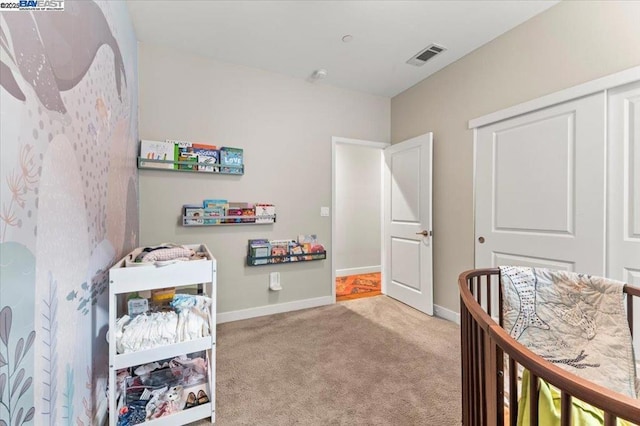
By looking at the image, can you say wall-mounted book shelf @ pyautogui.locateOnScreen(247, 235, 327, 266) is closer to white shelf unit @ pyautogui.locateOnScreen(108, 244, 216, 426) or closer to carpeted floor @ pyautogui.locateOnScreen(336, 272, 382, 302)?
carpeted floor @ pyautogui.locateOnScreen(336, 272, 382, 302)

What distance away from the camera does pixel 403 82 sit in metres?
3.08

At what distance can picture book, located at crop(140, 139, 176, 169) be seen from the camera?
2273 millimetres

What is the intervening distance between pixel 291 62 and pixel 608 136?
8.48 feet

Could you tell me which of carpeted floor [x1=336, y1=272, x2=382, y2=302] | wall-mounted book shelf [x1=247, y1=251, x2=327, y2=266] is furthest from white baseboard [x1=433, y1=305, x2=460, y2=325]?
wall-mounted book shelf [x1=247, y1=251, x2=327, y2=266]

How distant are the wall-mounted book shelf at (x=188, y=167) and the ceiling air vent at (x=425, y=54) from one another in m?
2.02

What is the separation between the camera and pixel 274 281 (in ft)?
9.39

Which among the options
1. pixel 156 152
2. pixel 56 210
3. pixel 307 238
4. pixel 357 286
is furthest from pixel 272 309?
pixel 56 210

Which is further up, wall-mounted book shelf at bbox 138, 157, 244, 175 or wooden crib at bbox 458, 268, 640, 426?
wall-mounted book shelf at bbox 138, 157, 244, 175

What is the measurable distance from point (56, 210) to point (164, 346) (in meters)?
0.75

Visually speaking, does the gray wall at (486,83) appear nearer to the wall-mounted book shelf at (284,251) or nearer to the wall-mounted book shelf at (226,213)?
the wall-mounted book shelf at (284,251)

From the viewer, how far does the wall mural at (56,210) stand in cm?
73

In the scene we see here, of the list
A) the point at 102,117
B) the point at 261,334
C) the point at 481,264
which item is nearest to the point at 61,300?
the point at 102,117

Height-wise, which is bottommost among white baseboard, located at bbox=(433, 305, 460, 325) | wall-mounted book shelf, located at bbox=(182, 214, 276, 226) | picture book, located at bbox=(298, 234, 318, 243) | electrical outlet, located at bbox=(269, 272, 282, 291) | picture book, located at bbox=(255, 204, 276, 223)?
white baseboard, located at bbox=(433, 305, 460, 325)

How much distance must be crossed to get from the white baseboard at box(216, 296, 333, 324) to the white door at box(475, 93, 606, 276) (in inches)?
68.0
